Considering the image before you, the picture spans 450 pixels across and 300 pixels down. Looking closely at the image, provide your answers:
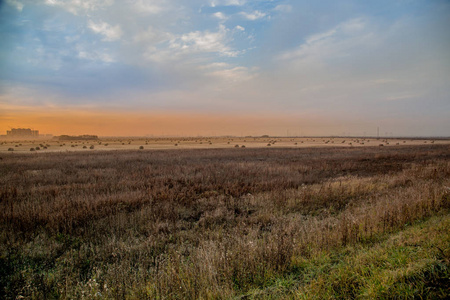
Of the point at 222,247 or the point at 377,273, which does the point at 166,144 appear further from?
the point at 377,273

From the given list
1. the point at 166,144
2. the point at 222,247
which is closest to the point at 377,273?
the point at 222,247

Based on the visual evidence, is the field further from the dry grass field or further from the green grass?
the dry grass field

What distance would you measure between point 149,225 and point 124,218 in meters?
1.10

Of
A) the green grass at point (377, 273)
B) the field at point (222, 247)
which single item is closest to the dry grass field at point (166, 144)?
the field at point (222, 247)

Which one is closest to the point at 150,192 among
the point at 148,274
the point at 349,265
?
the point at 148,274

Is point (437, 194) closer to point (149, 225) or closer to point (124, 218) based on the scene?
point (149, 225)

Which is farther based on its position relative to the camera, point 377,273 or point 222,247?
point 222,247

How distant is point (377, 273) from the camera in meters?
2.98

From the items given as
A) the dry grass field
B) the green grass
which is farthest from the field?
the dry grass field

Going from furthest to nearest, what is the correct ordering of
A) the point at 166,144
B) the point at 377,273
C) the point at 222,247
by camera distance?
the point at 166,144 < the point at 222,247 < the point at 377,273

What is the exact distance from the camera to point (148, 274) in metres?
3.88

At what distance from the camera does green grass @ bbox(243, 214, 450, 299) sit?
8.25ft

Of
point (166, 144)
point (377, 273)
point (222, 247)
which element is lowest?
point (222, 247)

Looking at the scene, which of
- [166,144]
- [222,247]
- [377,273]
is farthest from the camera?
[166,144]
